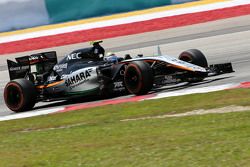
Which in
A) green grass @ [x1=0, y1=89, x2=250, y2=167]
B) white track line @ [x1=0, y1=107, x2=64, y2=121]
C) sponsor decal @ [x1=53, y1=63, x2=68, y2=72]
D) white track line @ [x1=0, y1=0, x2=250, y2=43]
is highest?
white track line @ [x1=0, y1=0, x2=250, y2=43]

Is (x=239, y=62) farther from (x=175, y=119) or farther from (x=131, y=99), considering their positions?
(x=175, y=119)

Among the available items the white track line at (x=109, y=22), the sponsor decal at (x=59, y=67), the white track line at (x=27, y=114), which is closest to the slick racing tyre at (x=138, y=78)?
the white track line at (x=27, y=114)

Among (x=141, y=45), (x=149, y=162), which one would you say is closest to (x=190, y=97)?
(x=149, y=162)

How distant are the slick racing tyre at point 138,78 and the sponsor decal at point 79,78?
1.19 meters

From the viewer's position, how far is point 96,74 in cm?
1388

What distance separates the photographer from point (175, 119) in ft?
30.4

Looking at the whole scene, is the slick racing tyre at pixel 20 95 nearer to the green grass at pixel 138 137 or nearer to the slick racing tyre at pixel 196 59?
the green grass at pixel 138 137

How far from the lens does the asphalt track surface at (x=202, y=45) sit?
1512 cm

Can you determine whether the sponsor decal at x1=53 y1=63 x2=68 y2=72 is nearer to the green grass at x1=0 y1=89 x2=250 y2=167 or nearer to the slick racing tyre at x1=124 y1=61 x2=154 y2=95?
the slick racing tyre at x1=124 y1=61 x2=154 y2=95

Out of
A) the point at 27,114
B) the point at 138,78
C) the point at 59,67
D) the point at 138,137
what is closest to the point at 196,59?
the point at 138,78

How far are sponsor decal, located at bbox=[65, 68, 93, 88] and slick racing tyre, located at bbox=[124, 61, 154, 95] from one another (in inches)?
46.9

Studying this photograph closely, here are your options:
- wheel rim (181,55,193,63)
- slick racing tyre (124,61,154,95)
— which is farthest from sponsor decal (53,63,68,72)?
wheel rim (181,55,193,63)

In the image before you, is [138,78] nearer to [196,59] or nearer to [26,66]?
[196,59]

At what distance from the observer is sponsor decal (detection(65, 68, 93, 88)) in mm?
14031
